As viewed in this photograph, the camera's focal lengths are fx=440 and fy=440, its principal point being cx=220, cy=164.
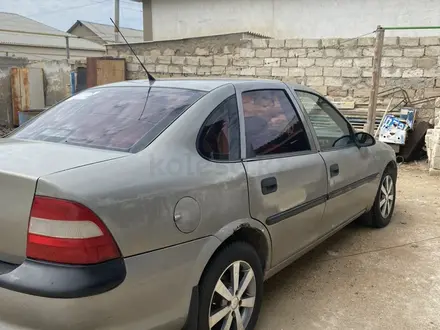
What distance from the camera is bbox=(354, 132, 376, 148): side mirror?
13.3ft

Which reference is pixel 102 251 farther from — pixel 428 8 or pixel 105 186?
pixel 428 8

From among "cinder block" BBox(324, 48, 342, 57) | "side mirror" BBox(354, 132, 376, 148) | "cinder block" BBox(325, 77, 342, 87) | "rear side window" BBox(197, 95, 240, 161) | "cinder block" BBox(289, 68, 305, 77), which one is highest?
"cinder block" BBox(324, 48, 342, 57)

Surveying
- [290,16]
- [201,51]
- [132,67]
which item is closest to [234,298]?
[201,51]

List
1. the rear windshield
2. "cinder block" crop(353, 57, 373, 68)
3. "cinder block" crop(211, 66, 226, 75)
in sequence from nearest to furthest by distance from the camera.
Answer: the rear windshield → "cinder block" crop(353, 57, 373, 68) → "cinder block" crop(211, 66, 226, 75)

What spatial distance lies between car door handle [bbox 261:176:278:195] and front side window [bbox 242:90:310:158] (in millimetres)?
175

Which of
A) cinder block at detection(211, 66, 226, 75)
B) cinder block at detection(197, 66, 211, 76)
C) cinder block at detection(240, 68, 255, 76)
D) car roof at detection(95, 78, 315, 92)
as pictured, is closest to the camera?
car roof at detection(95, 78, 315, 92)

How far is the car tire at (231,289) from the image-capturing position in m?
2.28

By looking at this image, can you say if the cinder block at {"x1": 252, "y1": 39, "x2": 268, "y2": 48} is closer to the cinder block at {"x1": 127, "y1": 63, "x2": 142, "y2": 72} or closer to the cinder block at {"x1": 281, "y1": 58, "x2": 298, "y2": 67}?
the cinder block at {"x1": 281, "y1": 58, "x2": 298, "y2": 67}

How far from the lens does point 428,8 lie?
11812 mm

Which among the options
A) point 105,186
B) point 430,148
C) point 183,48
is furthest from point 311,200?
point 183,48

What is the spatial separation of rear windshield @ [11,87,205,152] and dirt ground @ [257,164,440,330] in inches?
59.5

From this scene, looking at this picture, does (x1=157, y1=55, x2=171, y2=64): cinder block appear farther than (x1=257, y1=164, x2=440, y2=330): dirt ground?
Yes

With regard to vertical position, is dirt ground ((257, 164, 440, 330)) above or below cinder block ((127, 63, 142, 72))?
below

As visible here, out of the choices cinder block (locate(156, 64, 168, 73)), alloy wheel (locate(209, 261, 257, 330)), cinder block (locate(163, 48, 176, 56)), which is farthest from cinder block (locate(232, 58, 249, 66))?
alloy wheel (locate(209, 261, 257, 330))
